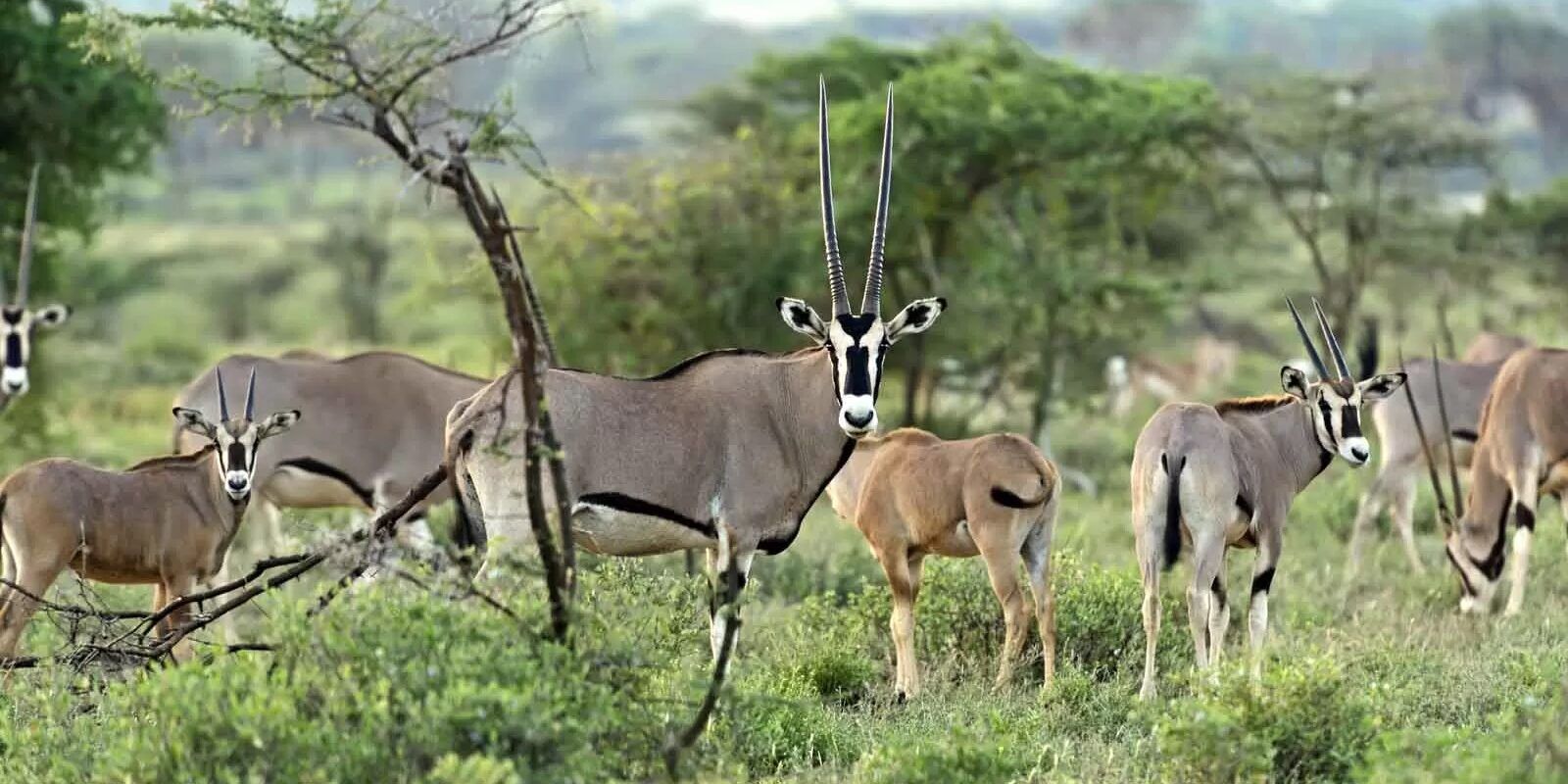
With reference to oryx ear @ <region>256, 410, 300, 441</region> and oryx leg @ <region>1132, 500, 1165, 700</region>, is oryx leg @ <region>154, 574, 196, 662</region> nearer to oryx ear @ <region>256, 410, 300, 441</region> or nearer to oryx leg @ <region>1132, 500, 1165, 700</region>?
oryx ear @ <region>256, 410, 300, 441</region>

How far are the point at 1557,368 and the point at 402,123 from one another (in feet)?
26.9

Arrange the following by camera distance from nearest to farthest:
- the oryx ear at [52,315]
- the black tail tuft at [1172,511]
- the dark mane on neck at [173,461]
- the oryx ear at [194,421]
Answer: the black tail tuft at [1172,511] < the oryx ear at [194,421] < the dark mane on neck at [173,461] < the oryx ear at [52,315]

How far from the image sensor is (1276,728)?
7.30 meters

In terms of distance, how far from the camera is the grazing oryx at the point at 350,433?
12.4 m

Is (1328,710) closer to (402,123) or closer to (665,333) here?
(402,123)

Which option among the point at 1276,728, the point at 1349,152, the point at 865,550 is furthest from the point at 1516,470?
the point at 1349,152

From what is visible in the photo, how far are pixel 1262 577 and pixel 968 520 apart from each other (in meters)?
1.44

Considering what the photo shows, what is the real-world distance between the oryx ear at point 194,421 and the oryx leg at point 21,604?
3.74 feet

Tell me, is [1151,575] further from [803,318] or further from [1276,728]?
[803,318]

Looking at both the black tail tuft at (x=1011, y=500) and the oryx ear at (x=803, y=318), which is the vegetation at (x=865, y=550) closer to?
the black tail tuft at (x=1011, y=500)

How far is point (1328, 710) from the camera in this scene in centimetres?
738

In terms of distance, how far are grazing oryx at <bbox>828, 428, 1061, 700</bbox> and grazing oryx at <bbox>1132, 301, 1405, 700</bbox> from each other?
498 millimetres

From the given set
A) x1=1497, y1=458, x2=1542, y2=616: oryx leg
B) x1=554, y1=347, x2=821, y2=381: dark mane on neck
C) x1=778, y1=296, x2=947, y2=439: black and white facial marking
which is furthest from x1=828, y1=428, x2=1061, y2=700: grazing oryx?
x1=1497, y1=458, x2=1542, y2=616: oryx leg

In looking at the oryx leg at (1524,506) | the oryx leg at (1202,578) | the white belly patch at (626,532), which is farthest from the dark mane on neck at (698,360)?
the oryx leg at (1524,506)
